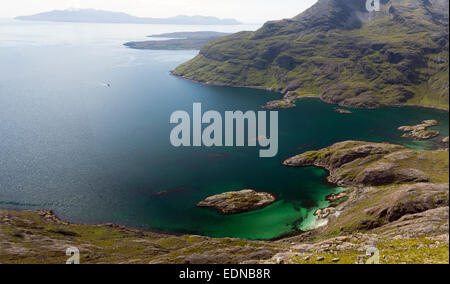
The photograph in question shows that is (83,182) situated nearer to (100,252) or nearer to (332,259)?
(100,252)

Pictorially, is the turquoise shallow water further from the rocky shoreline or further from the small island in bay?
the rocky shoreline

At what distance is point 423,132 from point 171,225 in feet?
519

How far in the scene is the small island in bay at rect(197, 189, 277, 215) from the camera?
4601 inches

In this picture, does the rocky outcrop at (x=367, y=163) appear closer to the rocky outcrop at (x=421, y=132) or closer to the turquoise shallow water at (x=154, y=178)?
the turquoise shallow water at (x=154, y=178)

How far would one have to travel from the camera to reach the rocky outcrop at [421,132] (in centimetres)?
16421

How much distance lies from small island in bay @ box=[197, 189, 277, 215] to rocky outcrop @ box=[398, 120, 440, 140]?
108088mm

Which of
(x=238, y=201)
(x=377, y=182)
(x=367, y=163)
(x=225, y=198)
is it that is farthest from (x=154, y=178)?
(x=367, y=163)

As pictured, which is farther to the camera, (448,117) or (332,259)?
(332,259)

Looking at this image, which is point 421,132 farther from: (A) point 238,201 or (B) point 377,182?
(A) point 238,201

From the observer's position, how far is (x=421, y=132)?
17025 centimetres

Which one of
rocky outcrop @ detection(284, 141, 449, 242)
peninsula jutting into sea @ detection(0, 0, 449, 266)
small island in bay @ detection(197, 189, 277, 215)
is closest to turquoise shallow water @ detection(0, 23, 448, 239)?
peninsula jutting into sea @ detection(0, 0, 449, 266)

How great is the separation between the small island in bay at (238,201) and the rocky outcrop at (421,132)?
108m
